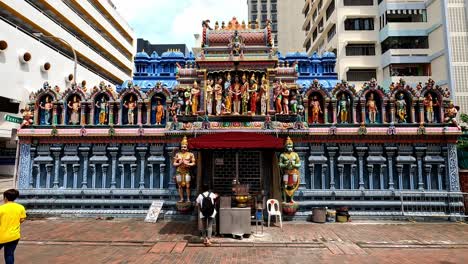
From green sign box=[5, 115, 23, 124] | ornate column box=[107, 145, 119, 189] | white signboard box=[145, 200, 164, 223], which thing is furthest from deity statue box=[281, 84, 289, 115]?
green sign box=[5, 115, 23, 124]

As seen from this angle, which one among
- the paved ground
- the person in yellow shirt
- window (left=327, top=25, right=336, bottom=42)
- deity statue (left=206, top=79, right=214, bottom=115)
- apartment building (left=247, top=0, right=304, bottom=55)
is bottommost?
the paved ground

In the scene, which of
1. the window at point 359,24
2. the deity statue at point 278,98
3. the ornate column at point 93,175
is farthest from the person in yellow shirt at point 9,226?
the window at point 359,24

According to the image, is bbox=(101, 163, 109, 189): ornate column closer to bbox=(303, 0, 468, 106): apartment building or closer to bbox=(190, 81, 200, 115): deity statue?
bbox=(190, 81, 200, 115): deity statue

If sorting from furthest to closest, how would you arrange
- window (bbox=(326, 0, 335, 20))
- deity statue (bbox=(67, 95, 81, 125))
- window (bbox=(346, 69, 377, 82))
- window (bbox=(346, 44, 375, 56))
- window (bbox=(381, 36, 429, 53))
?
window (bbox=(326, 0, 335, 20)) < window (bbox=(346, 44, 375, 56)) < window (bbox=(346, 69, 377, 82)) < window (bbox=(381, 36, 429, 53)) < deity statue (bbox=(67, 95, 81, 125))

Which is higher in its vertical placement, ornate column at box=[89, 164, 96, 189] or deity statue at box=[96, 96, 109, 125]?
deity statue at box=[96, 96, 109, 125]

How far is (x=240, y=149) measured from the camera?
14.7m

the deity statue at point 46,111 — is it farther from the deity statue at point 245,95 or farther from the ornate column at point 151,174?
the deity statue at point 245,95

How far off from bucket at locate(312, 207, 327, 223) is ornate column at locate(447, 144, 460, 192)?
638cm

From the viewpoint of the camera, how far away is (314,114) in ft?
51.5

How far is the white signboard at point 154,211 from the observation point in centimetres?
1455

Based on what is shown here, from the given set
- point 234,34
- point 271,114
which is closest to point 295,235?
point 271,114

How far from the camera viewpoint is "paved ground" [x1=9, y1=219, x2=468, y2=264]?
31.9ft

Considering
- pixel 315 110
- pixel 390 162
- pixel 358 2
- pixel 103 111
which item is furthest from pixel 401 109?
pixel 358 2

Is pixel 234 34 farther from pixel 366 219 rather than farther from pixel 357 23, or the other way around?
pixel 357 23
